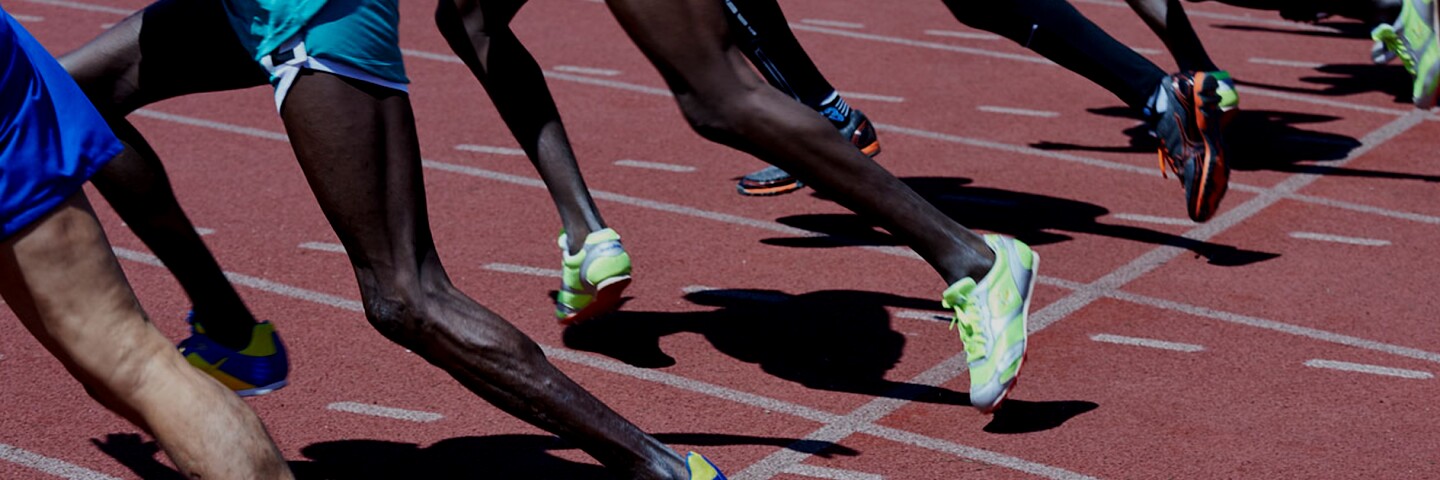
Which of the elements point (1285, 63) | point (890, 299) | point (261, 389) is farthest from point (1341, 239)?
point (261, 389)

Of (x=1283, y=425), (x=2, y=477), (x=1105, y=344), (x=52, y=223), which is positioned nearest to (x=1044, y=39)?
(x=1105, y=344)

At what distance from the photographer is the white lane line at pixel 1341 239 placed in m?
5.96

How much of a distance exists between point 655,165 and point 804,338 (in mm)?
2215

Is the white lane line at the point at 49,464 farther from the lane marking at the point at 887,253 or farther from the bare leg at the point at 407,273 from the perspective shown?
the lane marking at the point at 887,253

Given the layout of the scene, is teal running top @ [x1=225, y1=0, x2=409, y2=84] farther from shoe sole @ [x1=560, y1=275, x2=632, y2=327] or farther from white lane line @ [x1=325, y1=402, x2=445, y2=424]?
shoe sole @ [x1=560, y1=275, x2=632, y2=327]

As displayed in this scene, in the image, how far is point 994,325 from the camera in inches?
159

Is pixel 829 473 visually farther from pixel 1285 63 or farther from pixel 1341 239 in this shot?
pixel 1285 63

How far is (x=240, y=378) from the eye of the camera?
4062 millimetres

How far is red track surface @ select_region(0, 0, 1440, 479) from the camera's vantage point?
4.16 metres

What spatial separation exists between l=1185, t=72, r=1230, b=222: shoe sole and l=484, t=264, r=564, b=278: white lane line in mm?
1979

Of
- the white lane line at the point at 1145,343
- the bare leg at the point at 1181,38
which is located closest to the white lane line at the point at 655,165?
the bare leg at the point at 1181,38

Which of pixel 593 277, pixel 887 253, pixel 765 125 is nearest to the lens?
pixel 765 125

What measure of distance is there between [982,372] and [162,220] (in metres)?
1.84

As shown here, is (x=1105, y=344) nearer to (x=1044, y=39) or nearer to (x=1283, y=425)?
(x=1283, y=425)
